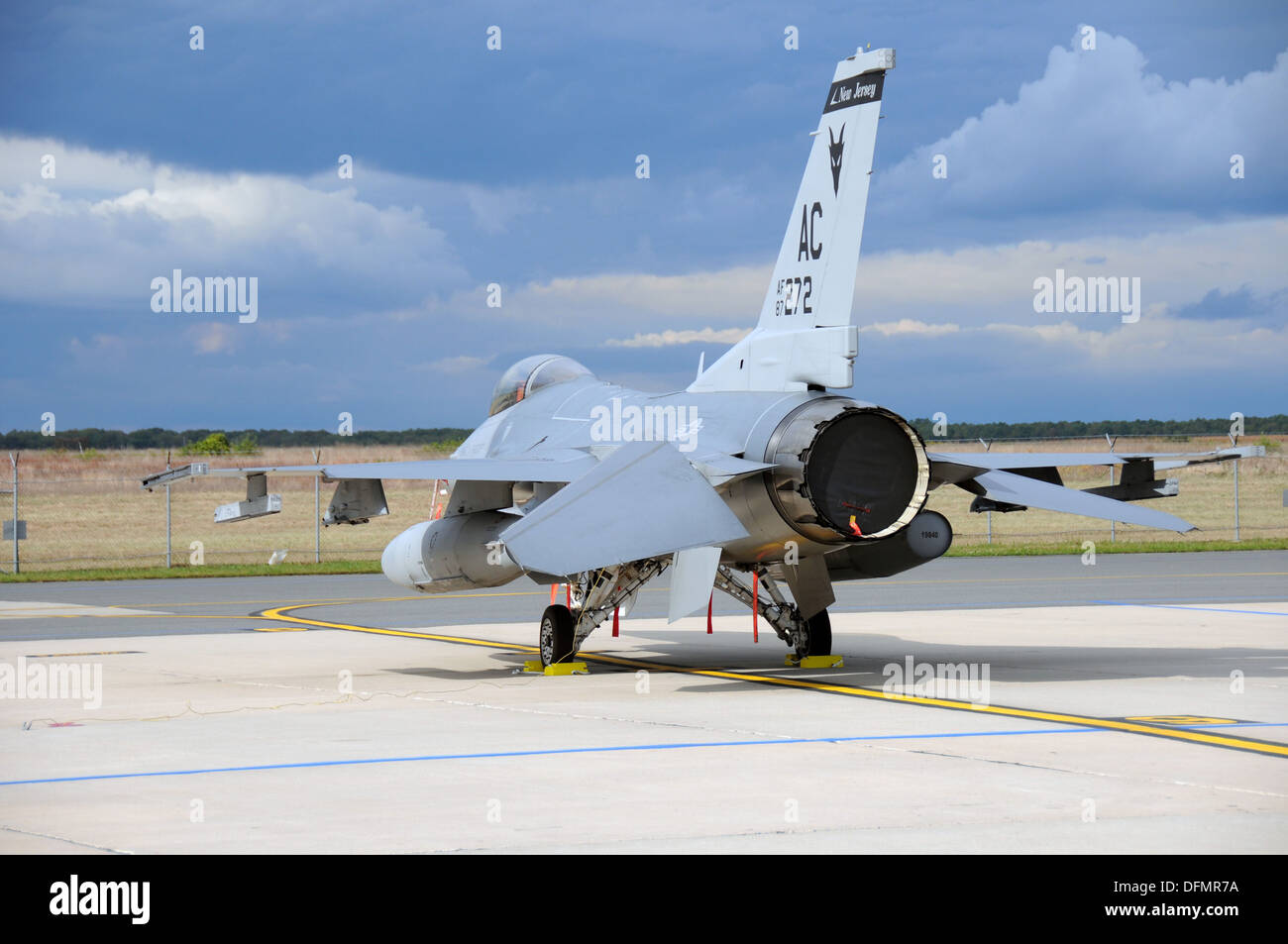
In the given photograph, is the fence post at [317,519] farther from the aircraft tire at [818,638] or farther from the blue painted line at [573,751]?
the blue painted line at [573,751]

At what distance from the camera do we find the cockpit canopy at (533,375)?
1822 centimetres

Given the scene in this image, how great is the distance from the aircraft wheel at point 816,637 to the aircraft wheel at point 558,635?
276 centimetres

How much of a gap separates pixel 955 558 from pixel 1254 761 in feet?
85.3

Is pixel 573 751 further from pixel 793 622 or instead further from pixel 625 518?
pixel 793 622

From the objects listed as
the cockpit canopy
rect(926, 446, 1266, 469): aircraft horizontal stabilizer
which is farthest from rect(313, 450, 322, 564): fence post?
rect(926, 446, 1266, 469): aircraft horizontal stabilizer

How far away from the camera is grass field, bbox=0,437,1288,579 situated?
3709cm

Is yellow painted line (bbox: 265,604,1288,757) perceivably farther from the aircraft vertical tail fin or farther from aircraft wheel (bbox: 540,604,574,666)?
the aircraft vertical tail fin

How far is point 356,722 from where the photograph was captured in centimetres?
1191

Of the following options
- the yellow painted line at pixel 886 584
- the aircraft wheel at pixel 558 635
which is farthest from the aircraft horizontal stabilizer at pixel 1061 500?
the yellow painted line at pixel 886 584

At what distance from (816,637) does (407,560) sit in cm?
492

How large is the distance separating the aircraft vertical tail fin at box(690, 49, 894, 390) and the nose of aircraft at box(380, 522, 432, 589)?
470cm

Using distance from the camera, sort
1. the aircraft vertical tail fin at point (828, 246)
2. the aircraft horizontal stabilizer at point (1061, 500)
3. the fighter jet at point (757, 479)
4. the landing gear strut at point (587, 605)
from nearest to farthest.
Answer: the fighter jet at point (757, 479) < the aircraft vertical tail fin at point (828, 246) < the aircraft horizontal stabilizer at point (1061, 500) < the landing gear strut at point (587, 605)
